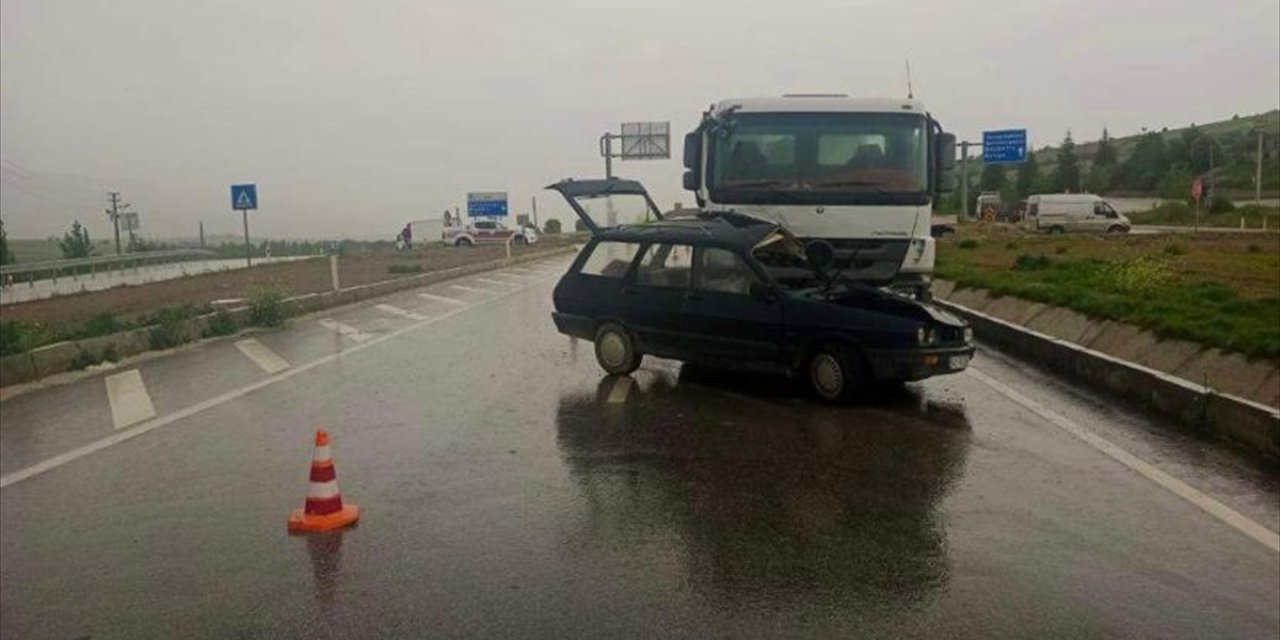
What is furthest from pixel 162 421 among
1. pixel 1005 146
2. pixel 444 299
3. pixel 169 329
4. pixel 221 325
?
pixel 1005 146

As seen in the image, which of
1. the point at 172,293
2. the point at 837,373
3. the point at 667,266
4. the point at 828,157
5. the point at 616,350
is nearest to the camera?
the point at 837,373

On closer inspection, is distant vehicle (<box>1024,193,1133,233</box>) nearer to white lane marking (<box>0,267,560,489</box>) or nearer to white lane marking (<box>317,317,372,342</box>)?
white lane marking (<box>317,317,372,342</box>)

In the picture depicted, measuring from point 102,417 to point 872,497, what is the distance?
7.16 m

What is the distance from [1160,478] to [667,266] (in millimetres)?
5056

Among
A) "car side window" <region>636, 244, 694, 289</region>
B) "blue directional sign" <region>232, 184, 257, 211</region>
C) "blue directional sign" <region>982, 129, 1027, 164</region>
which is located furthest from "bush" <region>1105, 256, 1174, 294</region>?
"blue directional sign" <region>982, 129, 1027, 164</region>

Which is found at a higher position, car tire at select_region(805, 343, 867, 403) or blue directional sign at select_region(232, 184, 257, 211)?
blue directional sign at select_region(232, 184, 257, 211)

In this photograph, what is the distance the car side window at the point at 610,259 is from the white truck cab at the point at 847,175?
6.20ft

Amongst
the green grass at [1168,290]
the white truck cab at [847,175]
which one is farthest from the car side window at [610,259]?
the green grass at [1168,290]

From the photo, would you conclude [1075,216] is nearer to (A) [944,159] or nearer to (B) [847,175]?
(A) [944,159]

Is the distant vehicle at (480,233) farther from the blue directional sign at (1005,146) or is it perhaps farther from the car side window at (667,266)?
the car side window at (667,266)

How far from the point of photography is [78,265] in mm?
30844

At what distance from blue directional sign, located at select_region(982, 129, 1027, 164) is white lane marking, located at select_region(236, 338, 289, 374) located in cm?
4676

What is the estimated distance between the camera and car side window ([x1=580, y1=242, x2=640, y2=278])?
10.3 meters

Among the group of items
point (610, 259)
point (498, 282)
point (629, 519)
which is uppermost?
point (610, 259)
